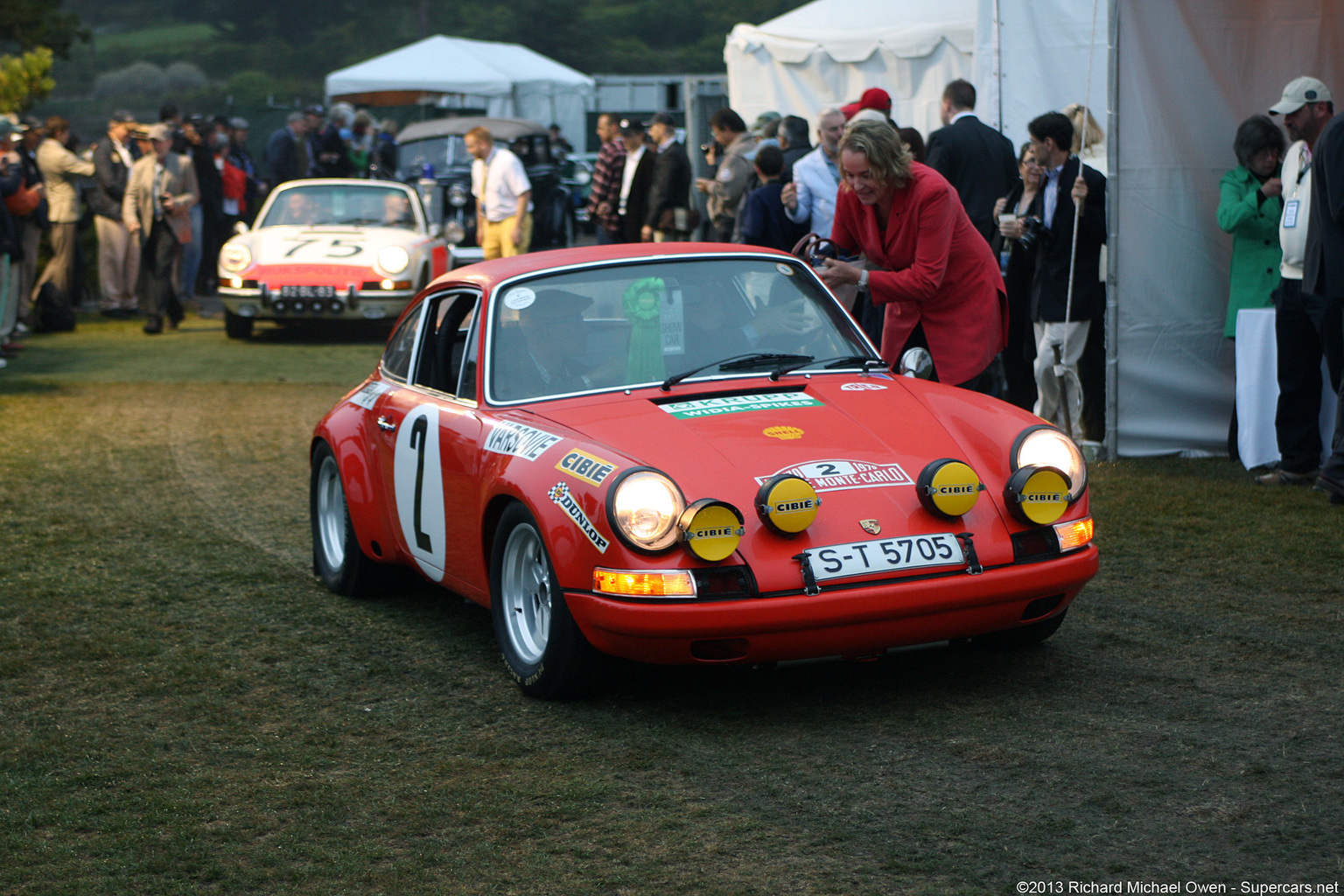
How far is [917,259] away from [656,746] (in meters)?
2.62

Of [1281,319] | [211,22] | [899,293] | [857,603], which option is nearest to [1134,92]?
[1281,319]

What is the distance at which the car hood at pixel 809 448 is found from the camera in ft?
13.7

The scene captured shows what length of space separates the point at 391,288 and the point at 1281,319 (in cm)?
891

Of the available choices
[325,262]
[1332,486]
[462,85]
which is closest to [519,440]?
[1332,486]

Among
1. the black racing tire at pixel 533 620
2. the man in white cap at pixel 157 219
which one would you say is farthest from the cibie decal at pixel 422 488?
the man in white cap at pixel 157 219

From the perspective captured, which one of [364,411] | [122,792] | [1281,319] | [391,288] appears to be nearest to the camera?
[122,792]

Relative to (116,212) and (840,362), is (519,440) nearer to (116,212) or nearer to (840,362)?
(840,362)

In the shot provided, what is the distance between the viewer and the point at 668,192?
13.7m

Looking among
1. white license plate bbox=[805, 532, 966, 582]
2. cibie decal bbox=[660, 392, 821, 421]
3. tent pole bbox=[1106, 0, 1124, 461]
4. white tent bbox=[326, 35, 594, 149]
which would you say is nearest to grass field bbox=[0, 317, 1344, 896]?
white license plate bbox=[805, 532, 966, 582]

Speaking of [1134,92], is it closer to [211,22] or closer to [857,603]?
[857,603]

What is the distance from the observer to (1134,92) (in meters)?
8.15

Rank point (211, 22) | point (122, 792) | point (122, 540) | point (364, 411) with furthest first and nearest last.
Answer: point (211, 22), point (122, 540), point (364, 411), point (122, 792)

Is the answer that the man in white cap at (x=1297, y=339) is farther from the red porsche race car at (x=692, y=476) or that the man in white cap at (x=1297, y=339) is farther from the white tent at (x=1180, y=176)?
the red porsche race car at (x=692, y=476)

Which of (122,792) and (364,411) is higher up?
(364,411)
